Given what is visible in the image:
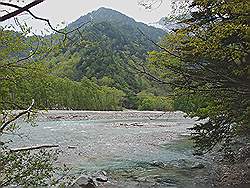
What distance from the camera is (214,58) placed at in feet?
32.0

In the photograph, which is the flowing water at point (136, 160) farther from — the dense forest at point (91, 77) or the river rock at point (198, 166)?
the dense forest at point (91, 77)

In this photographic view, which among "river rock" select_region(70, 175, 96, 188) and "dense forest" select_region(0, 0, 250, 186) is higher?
"dense forest" select_region(0, 0, 250, 186)

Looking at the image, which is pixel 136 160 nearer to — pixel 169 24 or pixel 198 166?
pixel 198 166

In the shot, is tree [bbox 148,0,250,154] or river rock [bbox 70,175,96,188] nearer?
tree [bbox 148,0,250,154]

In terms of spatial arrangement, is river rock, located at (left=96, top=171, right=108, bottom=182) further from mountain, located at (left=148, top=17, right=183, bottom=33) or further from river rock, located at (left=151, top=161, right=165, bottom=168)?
mountain, located at (left=148, top=17, right=183, bottom=33)

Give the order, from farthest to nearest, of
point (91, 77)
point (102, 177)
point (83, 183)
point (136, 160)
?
point (91, 77)
point (136, 160)
point (102, 177)
point (83, 183)

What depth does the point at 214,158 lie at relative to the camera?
57.2ft

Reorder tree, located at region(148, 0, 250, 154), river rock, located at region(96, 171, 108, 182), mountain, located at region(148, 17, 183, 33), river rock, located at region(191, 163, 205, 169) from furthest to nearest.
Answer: river rock, located at region(191, 163, 205, 169) < river rock, located at region(96, 171, 108, 182) < mountain, located at region(148, 17, 183, 33) < tree, located at region(148, 0, 250, 154)

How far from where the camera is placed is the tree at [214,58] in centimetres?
865

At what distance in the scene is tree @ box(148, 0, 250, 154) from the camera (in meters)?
8.65

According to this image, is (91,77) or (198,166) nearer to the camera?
(198,166)

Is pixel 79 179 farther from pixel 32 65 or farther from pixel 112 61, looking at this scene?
pixel 112 61

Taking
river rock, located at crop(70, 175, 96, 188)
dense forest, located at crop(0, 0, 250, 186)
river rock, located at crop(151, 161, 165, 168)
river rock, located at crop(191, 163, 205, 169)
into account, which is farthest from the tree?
river rock, located at crop(151, 161, 165, 168)

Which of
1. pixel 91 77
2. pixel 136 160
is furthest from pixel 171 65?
pixel 91 77
